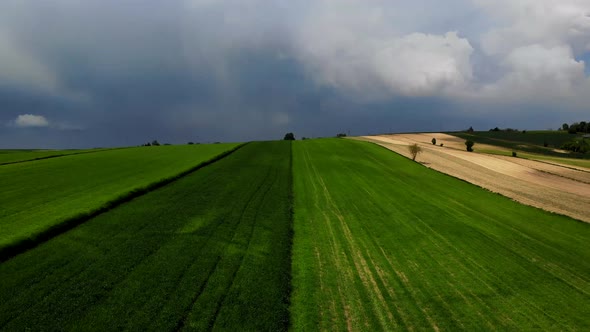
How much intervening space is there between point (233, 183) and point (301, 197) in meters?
7.64

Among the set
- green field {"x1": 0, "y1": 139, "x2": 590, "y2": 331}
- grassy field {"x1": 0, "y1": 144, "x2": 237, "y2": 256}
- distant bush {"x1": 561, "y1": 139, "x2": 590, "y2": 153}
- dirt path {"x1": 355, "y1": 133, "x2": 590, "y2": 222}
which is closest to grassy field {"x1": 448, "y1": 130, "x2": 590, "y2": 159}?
distant bush {"x1": 561, "y1": 139, "x2": 590, "y2": 153}

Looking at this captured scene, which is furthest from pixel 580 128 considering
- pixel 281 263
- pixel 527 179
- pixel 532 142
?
pixel 281 263

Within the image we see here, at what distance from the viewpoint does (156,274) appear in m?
13.7

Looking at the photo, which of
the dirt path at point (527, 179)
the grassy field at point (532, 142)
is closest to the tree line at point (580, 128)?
the grassy field at point (532, 142)

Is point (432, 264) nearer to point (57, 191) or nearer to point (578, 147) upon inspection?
point (57, 191)

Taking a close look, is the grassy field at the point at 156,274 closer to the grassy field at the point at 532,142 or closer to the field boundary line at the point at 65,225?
the field boundary line at the point at 65,225

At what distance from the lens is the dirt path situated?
3544cm

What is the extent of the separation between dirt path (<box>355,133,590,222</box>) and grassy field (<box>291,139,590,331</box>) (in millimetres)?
6008

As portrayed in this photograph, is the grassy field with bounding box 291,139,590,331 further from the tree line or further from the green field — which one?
the tree line

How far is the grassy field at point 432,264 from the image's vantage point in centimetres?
1301

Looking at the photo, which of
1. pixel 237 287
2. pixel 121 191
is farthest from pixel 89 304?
pixel 121 191

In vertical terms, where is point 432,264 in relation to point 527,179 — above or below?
above

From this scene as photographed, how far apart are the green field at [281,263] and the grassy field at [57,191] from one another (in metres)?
0.25

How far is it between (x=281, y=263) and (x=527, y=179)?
51.9 metres
